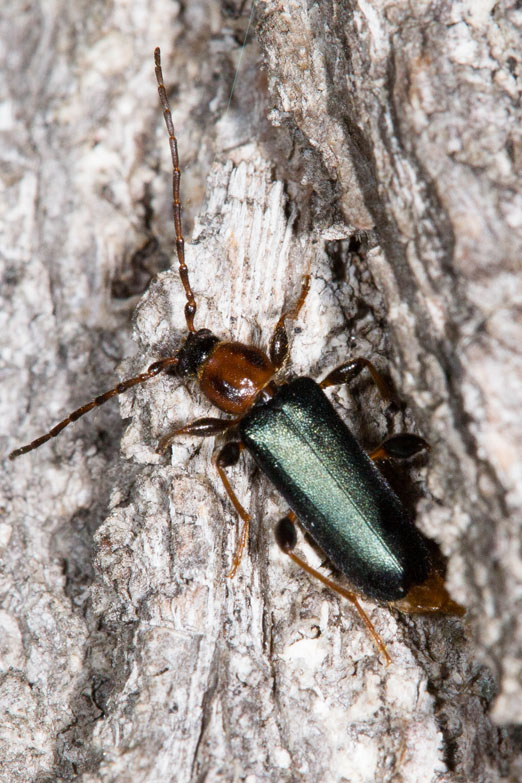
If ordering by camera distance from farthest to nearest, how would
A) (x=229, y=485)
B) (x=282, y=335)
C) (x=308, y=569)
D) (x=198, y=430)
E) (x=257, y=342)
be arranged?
(x=257, y=342) < (x=282, y=335) < (x=198, y=430) < (x=229, y=485) < (x=308, y=569)

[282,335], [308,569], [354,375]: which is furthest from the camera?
[282,335]

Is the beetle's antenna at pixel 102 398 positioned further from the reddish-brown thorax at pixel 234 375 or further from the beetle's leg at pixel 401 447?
the beetle's leg at pixel 401 447

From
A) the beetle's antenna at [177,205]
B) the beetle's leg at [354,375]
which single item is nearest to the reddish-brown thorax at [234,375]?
the beetle's antenna at [177,205]

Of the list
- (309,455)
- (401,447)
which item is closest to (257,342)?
(309,455)

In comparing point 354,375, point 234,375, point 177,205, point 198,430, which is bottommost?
point 198,430

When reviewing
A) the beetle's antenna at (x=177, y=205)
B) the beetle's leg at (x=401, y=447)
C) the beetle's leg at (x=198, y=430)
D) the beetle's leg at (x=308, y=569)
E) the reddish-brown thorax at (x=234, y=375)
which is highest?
the beetle's antenna at (x=177, y=205)

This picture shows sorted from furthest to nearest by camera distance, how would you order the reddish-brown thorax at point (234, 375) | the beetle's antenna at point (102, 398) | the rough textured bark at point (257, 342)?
the reddish-brown thorax at point (234, 375)
the beetle's antenna at point (102, 398)
the rough textured bark at point (257, 342)

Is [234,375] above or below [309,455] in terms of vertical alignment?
above

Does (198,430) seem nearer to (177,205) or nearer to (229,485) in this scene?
(229,485)
